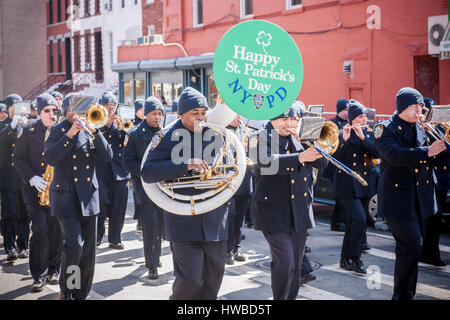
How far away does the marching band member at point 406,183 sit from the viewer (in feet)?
18.5

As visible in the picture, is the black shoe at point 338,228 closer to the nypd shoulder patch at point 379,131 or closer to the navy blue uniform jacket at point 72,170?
the nypd shoulder patch at point 379,131

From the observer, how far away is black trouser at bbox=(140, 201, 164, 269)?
725 cm

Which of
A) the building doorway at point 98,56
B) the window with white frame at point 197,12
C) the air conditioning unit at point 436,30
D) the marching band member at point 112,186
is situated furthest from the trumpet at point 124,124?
the building doorway at point 98,56

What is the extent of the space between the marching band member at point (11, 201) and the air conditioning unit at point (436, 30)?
10.1 m

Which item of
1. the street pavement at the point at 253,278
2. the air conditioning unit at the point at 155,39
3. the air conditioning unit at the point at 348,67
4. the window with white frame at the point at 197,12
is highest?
the window with white frame at the point at 197,12

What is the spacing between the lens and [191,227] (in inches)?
192

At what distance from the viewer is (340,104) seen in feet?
30.8

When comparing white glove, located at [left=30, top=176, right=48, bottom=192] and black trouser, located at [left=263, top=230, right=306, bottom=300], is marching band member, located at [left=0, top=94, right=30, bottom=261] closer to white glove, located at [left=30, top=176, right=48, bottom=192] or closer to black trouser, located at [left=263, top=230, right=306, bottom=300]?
white glove, located at [left=30, top=176, right=48, bottom=192]

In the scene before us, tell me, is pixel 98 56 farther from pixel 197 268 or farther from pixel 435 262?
pixel 197 268

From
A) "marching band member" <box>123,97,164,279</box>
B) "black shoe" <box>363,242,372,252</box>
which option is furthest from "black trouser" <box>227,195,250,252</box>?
"black shoe" <box>363,242,372,252</box>

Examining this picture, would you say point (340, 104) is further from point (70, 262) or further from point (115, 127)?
point (70, 262)

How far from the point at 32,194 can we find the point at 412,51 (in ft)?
36.9

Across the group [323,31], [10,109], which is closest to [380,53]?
[323,31]

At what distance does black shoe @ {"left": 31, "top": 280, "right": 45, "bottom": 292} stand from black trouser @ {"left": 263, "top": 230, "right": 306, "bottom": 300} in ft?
9.57
